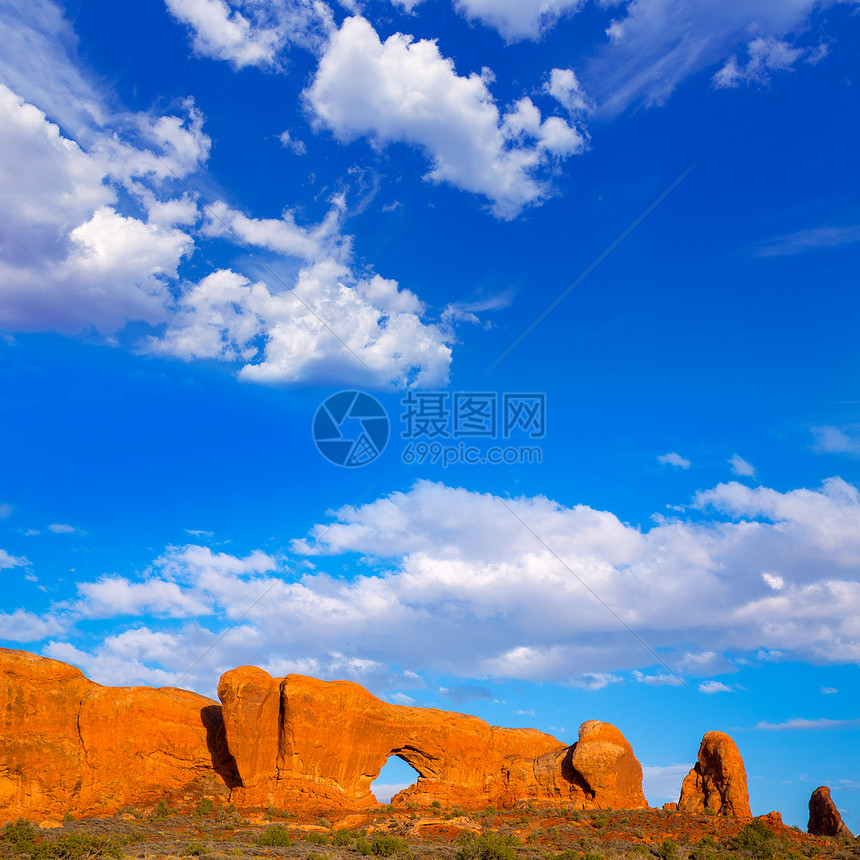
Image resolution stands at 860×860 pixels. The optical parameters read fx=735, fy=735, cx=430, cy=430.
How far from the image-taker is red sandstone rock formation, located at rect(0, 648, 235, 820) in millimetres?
52281

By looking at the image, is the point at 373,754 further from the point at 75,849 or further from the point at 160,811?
the point at 75,849

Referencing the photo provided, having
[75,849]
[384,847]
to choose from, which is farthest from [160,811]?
[384,847]

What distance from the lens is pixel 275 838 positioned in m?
43.1

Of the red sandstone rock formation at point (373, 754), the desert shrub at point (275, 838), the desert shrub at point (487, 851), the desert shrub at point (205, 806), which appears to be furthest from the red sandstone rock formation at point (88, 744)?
the desert shrub at point (487, 851)

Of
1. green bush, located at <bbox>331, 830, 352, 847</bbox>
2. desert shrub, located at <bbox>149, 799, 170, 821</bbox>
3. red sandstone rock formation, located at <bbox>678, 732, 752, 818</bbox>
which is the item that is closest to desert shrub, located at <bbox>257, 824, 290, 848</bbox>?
green bush, located at <bbox>331, 830, 352, 847</bbox>

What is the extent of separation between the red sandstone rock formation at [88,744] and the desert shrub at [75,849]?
18.2 metres

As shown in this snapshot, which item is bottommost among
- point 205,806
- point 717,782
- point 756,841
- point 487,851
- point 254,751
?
point 487,851

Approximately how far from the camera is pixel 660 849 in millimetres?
41812

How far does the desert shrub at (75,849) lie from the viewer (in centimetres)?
3406

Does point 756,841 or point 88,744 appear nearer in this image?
point 756,841

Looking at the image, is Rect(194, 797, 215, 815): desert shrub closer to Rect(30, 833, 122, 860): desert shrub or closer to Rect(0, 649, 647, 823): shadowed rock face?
Rect(0, 649, 647, 823): shadowed rock face

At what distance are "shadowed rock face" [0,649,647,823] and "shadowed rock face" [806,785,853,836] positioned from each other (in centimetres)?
1177

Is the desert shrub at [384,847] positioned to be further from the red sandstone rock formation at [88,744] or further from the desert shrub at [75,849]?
the red sandstone rock formation at [88,744]

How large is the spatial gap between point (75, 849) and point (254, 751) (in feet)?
70.4
